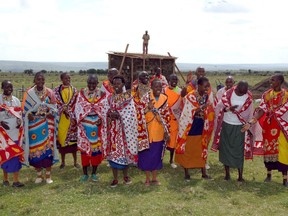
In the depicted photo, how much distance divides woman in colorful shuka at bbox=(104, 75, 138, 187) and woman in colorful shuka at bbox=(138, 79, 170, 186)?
0.25m

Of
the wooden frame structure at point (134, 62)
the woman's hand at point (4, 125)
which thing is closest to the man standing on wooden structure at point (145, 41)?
the wooden frame structure at point (134, 62)

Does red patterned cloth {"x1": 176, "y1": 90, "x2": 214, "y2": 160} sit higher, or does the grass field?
red patterned cloth {"x1": 176, "y1": 90, "x2": 214, "y2": 160}

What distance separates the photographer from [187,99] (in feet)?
24.8

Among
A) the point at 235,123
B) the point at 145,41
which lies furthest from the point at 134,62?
the point at 235,123

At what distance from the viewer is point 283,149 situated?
24.7ft

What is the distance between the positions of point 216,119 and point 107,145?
2589 mm

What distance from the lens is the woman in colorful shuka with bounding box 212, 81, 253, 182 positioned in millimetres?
7473

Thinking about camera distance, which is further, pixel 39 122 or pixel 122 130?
pixel 39 122

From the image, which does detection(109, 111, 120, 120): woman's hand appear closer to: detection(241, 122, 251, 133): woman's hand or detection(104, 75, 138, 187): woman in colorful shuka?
detection(104, 75, 138, 187): woman in colorful shuka

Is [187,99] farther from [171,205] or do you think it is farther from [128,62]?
[128,62]

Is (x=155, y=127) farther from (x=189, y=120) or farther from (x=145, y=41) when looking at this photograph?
(x=145, y=41)

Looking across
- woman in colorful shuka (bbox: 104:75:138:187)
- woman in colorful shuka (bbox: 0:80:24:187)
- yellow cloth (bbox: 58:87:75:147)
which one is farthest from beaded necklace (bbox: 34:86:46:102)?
woman in colorful shuka (bbox: 104:75:138:187)

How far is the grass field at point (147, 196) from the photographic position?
6.21 metres

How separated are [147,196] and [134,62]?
11232 millimetres
